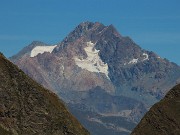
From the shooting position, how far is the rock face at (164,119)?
166 meters

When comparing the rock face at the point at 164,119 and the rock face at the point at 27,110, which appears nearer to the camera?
the rock face at the point at 27,110

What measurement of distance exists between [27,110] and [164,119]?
73572mm

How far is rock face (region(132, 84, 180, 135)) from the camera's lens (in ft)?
546

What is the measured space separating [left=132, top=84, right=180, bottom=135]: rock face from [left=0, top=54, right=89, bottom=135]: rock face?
6101 centimetres

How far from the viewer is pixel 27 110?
104 m

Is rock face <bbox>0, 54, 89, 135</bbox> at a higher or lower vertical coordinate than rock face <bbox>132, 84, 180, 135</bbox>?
lower

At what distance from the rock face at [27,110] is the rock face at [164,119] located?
61008 mm

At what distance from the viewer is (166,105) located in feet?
573

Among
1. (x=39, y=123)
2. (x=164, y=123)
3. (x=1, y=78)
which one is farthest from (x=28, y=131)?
(x=164, y=123)

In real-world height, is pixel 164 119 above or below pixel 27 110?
above

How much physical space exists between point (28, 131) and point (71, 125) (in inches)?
342

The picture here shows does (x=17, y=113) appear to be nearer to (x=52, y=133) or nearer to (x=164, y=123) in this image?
(x=52, y=133)

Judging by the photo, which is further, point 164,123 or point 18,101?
point 164,123

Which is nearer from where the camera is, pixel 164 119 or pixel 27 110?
pixel 27 110
